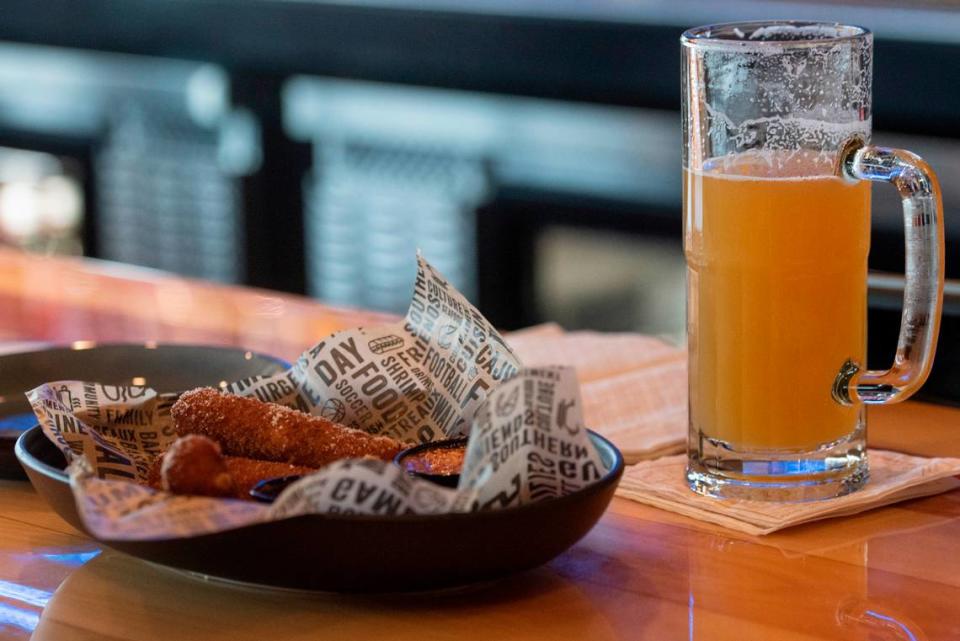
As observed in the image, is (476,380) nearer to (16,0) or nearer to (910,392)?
(910,392)

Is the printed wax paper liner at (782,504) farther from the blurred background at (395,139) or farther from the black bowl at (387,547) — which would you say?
the blurred background at (395,139)

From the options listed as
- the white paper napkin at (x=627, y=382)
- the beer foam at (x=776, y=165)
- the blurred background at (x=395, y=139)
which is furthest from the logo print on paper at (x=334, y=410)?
the blurred background at (x=395, y=139)

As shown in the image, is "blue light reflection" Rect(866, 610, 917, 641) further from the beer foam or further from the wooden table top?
the beer foam

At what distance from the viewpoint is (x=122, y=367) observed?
1153mm

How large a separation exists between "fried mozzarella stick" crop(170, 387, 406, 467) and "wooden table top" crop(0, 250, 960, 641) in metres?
0.09

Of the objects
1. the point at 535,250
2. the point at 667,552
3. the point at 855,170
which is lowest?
the point at 535,250

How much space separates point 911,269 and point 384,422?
362 mm

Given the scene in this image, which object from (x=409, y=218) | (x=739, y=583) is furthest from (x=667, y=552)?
(x=409, y=218)

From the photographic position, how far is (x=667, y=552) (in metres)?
0.86

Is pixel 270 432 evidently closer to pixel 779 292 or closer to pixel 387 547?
pixel 387 547

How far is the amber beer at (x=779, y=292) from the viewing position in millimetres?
910

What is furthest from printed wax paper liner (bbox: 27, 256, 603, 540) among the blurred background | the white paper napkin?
the blurred background

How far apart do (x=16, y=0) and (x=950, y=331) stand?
2492 millimetres

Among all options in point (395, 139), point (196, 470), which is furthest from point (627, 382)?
point (395, 139)
